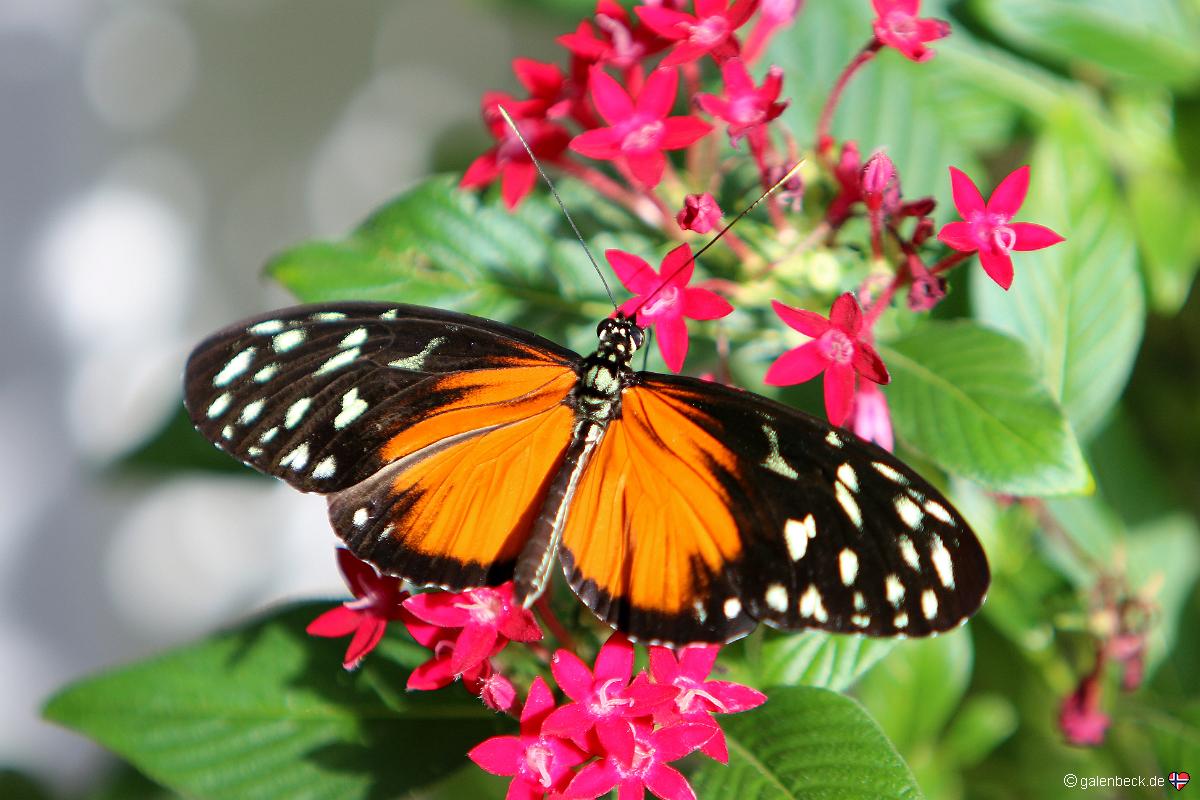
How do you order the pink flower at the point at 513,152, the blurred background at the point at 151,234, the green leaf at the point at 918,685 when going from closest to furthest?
the pink flower at the point at 513,152
the green leaf at the point at 918,685
the blurred background at the point at 151,234

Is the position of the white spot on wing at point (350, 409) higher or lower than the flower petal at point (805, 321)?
higher

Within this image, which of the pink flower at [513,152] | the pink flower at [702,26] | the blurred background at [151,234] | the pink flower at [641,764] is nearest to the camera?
the pink flower at [641,764]

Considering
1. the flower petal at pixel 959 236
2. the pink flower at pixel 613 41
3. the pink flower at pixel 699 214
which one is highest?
the pink flower at pixel 613 41

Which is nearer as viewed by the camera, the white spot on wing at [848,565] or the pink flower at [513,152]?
the white spot on wing at [848,565]

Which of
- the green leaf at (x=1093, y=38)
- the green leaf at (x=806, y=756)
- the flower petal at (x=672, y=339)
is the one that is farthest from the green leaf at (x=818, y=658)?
the green leaf at (x=1093, y=38)

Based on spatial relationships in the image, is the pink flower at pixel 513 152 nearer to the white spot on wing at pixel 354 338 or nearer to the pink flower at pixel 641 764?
the white spot on wing at pixel 354 338

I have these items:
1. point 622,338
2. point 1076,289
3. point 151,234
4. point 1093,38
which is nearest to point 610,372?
point 622,338

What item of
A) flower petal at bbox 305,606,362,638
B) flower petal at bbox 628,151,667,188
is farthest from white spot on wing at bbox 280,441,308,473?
flower petal at bbox 628,151,667,188
